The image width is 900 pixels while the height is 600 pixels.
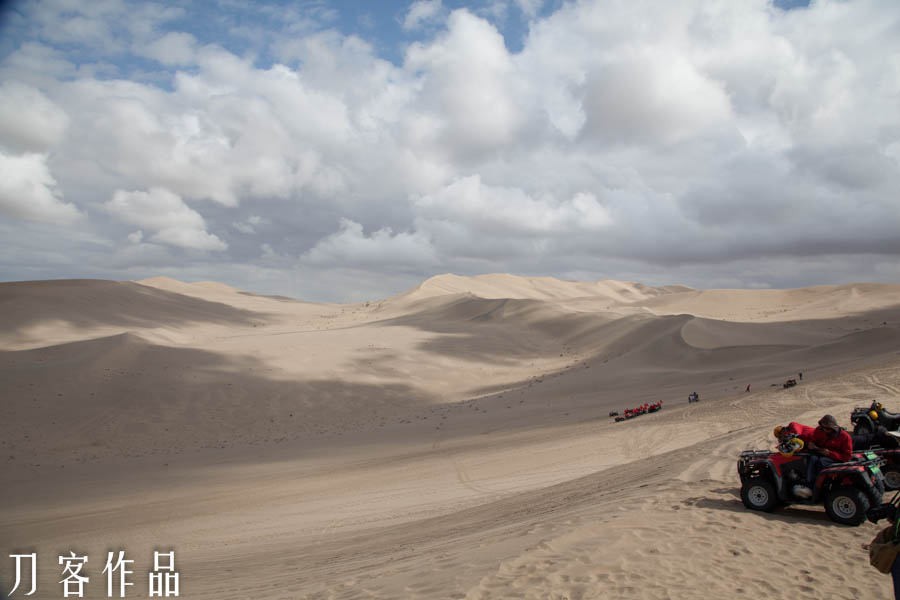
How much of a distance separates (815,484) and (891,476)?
1668 mm

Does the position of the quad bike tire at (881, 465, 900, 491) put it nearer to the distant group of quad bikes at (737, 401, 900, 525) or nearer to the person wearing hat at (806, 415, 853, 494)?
the distant group of quad bikes at (737, 401, 900, 525)

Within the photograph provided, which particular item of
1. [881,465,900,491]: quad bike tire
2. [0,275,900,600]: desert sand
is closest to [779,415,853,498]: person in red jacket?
[0,275,900,600]: desert sand

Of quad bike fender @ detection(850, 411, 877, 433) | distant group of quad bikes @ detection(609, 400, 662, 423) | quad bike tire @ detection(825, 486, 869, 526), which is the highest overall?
quad bike fender @ detection(850, 411, 877, 433)

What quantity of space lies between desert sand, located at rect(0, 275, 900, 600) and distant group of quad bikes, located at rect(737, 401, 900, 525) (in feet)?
0.70

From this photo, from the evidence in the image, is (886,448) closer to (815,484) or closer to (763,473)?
(815,484)

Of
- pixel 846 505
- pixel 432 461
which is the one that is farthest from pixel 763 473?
pixel 432 461

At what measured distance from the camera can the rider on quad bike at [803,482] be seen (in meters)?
5.96

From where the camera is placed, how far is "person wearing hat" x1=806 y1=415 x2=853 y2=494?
20.4 ft

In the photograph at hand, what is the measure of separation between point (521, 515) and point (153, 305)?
5659cm

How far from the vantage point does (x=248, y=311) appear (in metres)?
68.1

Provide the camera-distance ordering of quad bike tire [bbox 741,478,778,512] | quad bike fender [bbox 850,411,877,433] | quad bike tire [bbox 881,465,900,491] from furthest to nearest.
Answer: quad bike fender [bbox 850,411,877,433], quad bike tire [bbox 881,465,900,491], quad bike tire [bbox 741,478,778,512]

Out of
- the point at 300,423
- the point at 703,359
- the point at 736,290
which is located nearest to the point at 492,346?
the point at 703,359

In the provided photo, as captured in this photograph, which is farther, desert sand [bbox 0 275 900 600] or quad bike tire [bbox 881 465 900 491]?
quad bike tire [bbox 881 465 900 491]

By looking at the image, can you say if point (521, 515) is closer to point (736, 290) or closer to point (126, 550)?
point (126, 550)
